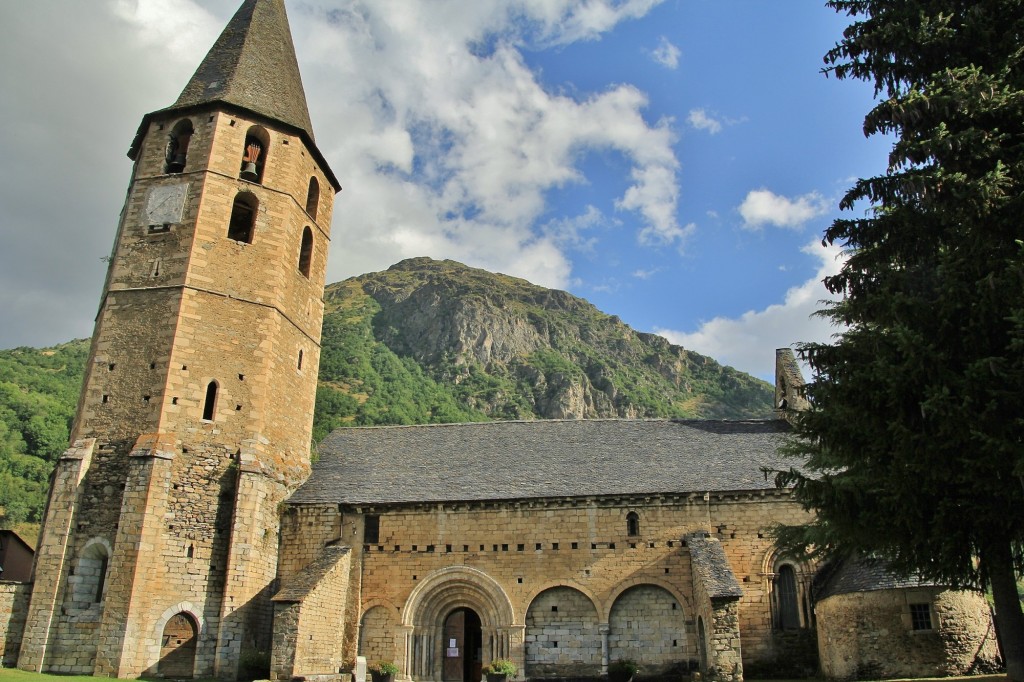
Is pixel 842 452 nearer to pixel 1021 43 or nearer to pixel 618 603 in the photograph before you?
pixel 1021 43

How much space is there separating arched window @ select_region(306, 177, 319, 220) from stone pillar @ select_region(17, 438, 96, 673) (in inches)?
390

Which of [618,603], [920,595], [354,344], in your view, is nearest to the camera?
[920,595]

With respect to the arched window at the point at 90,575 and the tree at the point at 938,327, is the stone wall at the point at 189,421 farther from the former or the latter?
the tree at the point at 938,327

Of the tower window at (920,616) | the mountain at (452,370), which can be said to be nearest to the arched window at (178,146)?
the tower window at (920,616)

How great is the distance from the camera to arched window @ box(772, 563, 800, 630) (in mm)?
19281

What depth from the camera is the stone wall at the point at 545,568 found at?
19312 millimetres

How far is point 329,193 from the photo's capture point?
26.1 metres

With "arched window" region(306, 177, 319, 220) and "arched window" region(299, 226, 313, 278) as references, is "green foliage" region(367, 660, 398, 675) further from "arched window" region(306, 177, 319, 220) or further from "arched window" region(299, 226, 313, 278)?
"arched window" region(306, 177, 319, 220)

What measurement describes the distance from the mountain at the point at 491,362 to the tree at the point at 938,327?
188 ft

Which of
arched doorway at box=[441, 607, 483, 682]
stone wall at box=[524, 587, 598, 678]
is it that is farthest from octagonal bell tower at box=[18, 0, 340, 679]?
stone wall at box=[524, 587, 598, 678]

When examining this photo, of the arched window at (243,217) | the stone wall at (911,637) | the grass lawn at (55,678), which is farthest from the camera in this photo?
the arched window at (243,217)

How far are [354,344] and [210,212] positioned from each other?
219 ft

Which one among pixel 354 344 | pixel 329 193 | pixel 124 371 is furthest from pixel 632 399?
pixel 124 371

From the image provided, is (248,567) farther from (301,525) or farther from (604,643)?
(604,643)
